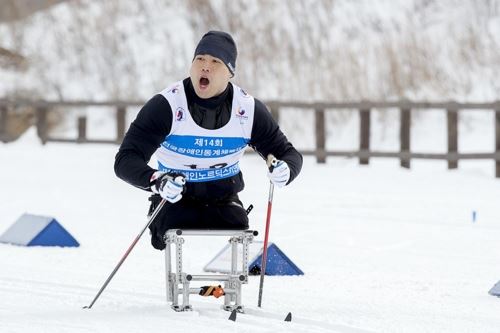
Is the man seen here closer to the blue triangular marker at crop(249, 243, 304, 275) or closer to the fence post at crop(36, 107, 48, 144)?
the blue triangular marker at crop(249, 243, 304, 275)

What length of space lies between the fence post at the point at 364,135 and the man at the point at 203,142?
13.3 meters

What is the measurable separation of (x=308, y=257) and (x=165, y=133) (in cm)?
377

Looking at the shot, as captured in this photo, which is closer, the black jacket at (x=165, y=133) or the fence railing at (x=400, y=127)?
the black jacket at (x=165, y=133)

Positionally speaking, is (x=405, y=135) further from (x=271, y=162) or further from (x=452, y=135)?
(x=271, y=162)

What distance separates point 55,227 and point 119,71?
21.0 meters

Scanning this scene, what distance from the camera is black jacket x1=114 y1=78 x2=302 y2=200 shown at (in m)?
5.80

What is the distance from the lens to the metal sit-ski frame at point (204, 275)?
585 centimetres

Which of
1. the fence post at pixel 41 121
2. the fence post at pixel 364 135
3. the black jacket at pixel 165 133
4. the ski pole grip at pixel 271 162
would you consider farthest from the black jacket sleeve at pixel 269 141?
the fence post at pixel 41 121

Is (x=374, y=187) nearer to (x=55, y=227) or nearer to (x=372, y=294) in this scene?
(x=55, y=227)

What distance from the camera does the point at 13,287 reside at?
725 cm

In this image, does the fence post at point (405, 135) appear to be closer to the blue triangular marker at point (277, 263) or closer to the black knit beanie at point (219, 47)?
the blue triangular marker at point (277, 263)

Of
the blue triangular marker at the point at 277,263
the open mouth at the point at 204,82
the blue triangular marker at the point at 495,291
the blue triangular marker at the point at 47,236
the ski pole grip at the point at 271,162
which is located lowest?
the blue triangular marker at the point at 495,291

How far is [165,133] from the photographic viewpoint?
5887 millimetres

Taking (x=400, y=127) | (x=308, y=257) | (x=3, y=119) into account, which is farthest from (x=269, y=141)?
(x=3, y=119)
